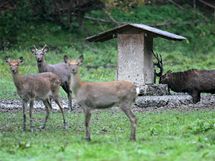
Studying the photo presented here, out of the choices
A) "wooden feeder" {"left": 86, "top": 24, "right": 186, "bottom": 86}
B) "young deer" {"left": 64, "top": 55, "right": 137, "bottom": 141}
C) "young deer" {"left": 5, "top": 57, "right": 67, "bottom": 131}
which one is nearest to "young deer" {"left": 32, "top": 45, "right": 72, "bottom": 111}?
"wooden feeder" {"left": 86, "top": 24, "right": 186, "bottom": 86}

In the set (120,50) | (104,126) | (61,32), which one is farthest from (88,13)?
(104,126)

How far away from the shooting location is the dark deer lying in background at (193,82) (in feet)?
67.3

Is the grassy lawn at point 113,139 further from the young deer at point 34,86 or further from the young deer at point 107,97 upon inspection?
the young deer at point 34,86

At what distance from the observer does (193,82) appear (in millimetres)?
20750

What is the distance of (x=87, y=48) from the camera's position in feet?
107

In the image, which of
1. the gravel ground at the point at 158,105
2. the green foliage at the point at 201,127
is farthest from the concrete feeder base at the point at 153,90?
the green foliage at the point at 201,127

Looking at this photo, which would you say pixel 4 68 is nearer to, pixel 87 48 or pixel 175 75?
pixel 87 48

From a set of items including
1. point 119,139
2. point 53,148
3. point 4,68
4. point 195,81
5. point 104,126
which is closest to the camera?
point 53,148

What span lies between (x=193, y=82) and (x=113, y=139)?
26.5 ft

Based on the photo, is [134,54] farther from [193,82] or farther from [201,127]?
[201,127]

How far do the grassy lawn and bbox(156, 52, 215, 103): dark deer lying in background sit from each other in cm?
207

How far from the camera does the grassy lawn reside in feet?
36.4

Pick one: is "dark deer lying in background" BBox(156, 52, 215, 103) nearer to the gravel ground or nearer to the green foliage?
the gravel ground

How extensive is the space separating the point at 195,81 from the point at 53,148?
9435 millimetres
